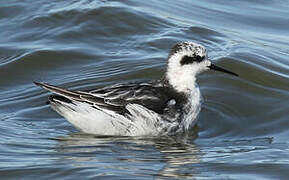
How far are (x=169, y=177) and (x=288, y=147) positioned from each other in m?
2.08

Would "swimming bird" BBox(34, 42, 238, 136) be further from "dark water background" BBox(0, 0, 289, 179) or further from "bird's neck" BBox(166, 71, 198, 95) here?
"dark water background" BBox(0, 0, 289, 179)

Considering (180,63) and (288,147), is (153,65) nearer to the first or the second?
(180,63)

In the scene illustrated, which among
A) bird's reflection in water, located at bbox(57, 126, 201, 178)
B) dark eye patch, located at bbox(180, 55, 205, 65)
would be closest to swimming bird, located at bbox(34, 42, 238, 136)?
dark eye patch, located at bbox(180, 55, 205, 65)

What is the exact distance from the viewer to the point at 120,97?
10758mm

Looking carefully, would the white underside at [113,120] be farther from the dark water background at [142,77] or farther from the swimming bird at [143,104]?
the dark water background at [142,77]

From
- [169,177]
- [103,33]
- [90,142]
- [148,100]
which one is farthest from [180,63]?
[103,33]

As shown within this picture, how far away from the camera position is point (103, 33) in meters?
15.4

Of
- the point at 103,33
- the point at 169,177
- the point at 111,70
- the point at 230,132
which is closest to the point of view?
the point at 169,177

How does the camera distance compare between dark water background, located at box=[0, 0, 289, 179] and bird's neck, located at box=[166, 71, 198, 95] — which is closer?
dark water background, located at box=[0, 0, 289, 179]

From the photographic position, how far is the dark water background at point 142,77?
30.8 feet

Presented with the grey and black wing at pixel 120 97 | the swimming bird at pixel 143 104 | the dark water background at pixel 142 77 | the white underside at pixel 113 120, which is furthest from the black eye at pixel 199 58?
the white underside at pixel 113 120

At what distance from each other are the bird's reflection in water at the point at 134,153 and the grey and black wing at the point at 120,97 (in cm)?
45

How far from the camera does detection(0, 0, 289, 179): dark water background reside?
940cm

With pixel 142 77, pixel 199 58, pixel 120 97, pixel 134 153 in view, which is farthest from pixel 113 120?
pixel 142 77
